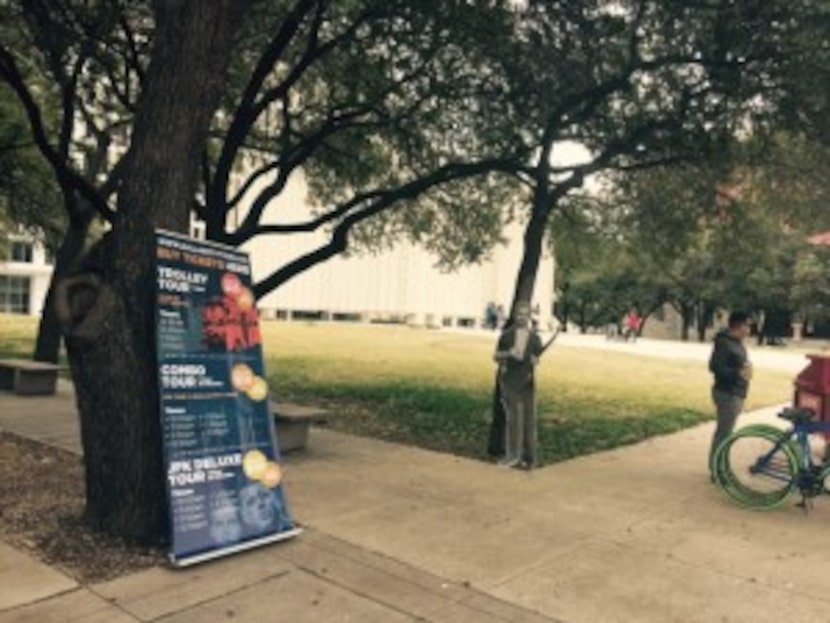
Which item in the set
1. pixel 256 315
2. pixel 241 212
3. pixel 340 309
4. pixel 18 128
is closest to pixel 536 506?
pixel 256 315

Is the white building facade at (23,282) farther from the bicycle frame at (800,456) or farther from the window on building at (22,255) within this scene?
the bicycle frame at (800,456)

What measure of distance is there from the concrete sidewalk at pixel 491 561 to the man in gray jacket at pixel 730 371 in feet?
2.43

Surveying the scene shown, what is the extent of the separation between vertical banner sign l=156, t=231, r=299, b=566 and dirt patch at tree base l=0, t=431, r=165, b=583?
46cm

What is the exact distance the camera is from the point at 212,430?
21.3 feet

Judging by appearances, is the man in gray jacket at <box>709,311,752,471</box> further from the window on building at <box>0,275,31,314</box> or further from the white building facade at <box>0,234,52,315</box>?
the window on building at <box>0,275,31,314</box>

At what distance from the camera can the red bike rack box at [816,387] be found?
9.49 m

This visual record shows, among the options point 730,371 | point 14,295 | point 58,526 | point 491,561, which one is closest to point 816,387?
point 730,371

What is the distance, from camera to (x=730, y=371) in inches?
362

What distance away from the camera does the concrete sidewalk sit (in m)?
5.41

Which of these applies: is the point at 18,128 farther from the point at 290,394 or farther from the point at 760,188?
the point at 760,188

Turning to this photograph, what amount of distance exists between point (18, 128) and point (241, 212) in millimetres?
33159

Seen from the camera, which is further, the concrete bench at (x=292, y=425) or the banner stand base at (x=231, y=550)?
the concrete bench at (x=292, y=425)

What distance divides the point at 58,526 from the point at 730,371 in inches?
253

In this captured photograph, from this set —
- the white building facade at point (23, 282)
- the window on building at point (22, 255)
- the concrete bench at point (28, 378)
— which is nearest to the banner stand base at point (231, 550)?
the concrete bench at point (28, 378)
